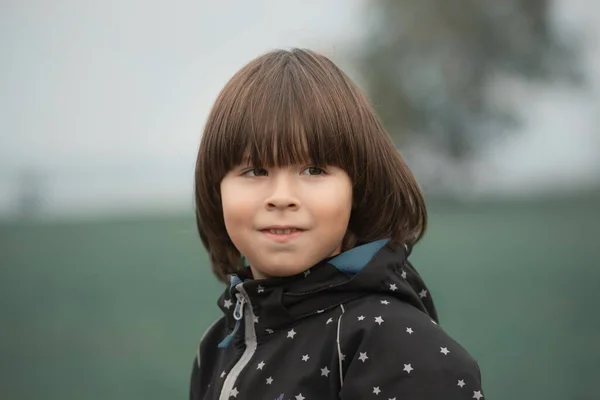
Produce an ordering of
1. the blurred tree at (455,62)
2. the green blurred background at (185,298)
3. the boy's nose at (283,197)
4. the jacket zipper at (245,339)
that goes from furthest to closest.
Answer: the blurred tree at (455,62) < the green blurred background at (185,298) < the jacket zipper at (245,339) < the boy's nose at (283,197)

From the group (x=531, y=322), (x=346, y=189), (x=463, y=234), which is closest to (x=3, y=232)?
(x=463, y=234)

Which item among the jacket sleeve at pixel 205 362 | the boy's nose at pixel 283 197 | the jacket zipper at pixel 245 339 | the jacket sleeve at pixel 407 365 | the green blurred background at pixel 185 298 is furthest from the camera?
the green blurred background at pixel 185 298

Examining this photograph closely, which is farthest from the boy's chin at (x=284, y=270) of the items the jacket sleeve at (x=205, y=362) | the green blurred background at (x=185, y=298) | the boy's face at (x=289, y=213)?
the green blurred background at (x=185, y=298)

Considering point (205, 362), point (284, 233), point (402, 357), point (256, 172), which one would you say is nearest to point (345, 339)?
point (402, 357)

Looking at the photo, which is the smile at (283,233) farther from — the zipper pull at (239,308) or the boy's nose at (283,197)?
the zipper pull at (239,308)

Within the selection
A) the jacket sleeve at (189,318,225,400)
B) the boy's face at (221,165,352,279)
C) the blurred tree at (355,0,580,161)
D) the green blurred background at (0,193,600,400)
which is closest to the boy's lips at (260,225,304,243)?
the boy's face at (221,165,352,279)

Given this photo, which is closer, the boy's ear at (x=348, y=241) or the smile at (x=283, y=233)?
the smile at (x=283, y=233)

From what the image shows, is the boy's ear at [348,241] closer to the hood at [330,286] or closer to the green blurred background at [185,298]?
the hood at [330,286]

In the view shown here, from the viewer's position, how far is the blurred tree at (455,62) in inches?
227

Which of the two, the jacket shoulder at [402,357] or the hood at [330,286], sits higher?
the hood at [330,286]

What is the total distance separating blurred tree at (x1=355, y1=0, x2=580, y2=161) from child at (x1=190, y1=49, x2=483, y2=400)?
3.90 meters

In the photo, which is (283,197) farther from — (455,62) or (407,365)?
(455,62)

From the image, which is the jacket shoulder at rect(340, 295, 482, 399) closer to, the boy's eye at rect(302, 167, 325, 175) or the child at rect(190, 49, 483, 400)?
the child at rect(190, 49, 483, 400)

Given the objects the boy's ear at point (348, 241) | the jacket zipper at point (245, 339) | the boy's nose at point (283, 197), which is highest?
the boy's nose at point (283, 197)
